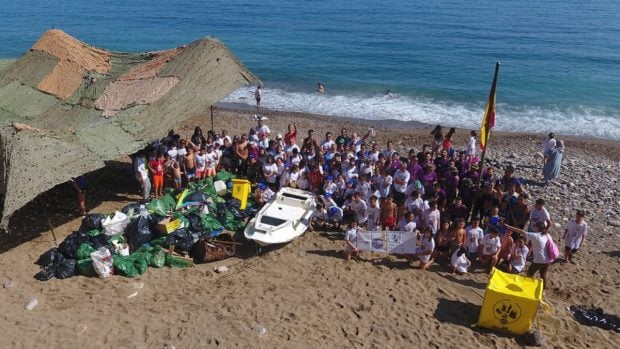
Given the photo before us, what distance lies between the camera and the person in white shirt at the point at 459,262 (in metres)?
10.6

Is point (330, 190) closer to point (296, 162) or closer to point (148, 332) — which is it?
point (296, 162)

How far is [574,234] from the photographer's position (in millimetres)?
11172

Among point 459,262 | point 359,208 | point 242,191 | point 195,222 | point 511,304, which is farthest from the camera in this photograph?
point 242,191

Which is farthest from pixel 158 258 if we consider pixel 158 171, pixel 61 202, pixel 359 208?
pixel 359 208

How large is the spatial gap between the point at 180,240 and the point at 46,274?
2769mm

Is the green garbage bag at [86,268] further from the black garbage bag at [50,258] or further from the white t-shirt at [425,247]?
the white t-shirt at [425,247]

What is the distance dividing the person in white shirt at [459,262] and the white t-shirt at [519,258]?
946 millimetres

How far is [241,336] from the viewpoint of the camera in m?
8.55

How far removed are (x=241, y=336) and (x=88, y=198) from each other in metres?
7.72

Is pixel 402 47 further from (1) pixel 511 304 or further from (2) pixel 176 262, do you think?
(1) pixel 511 304

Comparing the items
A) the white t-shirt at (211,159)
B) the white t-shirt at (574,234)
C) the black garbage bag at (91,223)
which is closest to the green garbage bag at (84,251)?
the black garbage bag at (91,223)

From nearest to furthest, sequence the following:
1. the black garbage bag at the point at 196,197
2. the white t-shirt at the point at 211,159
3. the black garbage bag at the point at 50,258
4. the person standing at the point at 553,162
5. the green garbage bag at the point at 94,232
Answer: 1. the black garbage bag at the point at 50,258
2. the green garbage bag at the point at 94,232
3. the black garbage bag at the point at 196,197
4. the white t-shirt at the point at 211,159
5. the person standing at the point at 553,162

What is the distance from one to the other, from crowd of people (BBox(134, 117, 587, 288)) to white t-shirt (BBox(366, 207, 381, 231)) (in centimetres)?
3

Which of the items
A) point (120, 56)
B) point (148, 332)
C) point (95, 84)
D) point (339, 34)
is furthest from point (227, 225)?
point (339, 34)
